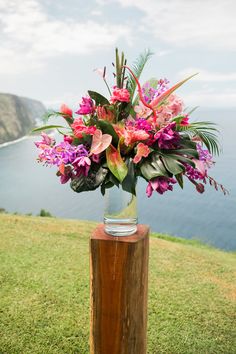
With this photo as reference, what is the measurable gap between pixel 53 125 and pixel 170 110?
0.55m

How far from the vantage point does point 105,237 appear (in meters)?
2.03

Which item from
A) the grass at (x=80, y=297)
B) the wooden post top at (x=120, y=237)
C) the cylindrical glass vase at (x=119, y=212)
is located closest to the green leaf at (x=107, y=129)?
the cylindrical glass vase at (x=119, y=212)

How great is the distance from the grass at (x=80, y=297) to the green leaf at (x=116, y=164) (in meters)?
1.81

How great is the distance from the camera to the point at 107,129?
6.15 feet

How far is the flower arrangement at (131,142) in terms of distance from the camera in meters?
1.84

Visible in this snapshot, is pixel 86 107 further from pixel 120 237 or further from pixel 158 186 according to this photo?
pixel 120 237

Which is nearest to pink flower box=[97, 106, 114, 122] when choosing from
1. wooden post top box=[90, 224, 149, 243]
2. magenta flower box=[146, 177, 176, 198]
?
magenta flower box=[146, 177, 176, 198]

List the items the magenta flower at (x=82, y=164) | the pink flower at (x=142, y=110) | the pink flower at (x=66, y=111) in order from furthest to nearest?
the pink flower at (x=66, y=111)
the pink flower at (x=142, y=110)
the magenta flower at (x=82, y=164)

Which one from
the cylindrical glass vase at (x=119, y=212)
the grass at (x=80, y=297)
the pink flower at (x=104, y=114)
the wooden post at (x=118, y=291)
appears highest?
the pink flower at (x=104, y=114)

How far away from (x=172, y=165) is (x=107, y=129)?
320mm

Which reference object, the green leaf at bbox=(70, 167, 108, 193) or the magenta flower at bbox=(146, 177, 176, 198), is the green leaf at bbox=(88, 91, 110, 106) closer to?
the green leaf at bbox=(70, 167, 108, 193)

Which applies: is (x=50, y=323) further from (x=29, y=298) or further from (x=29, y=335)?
(x=29, y=298)

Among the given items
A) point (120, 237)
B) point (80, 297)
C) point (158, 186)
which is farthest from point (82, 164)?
point (80, 297)

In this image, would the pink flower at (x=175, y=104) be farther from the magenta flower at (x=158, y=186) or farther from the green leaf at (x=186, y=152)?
the magenta flower at (x=158, y=186)
